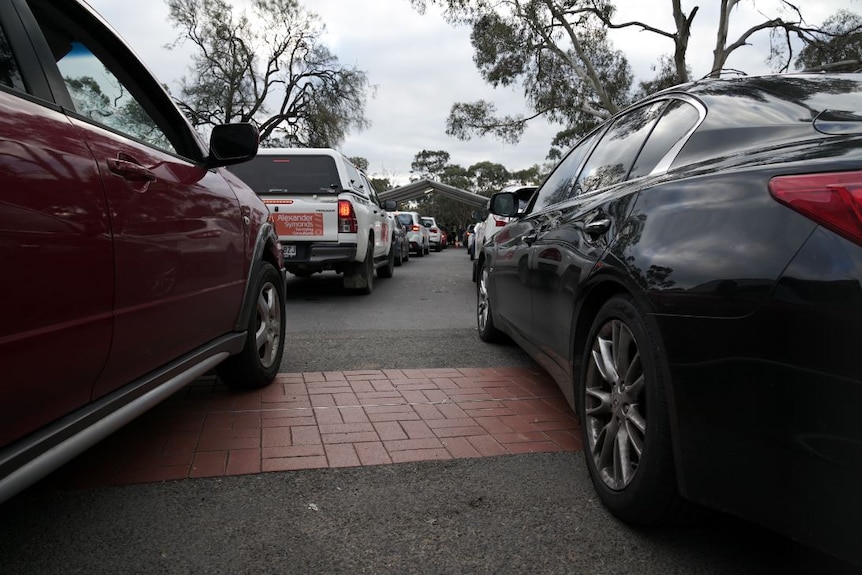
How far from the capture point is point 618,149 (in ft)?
11.0

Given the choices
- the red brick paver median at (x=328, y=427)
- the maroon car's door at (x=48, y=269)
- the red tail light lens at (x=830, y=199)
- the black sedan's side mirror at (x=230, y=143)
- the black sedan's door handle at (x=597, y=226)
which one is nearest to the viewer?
the red tail light lens at (x=830, y=199)

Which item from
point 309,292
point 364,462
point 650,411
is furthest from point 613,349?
→ point 309,292

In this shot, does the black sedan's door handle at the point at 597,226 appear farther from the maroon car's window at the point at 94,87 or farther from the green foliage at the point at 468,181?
the green foliage at the point at 468,181

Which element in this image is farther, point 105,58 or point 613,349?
point 105,58

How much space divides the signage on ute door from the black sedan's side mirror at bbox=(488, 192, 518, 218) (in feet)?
12.4

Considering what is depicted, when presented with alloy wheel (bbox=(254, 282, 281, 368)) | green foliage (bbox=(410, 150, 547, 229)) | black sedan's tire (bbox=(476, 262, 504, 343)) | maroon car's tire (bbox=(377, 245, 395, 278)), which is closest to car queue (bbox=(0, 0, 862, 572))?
alloy wheel (bbox=(254, 282, 281, 368))

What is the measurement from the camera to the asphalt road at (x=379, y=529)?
208 centimetres

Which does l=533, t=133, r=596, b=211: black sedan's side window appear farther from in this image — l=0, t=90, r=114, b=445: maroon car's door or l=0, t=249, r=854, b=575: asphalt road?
l=0, t=90, r=114, b=445: maroon car's door

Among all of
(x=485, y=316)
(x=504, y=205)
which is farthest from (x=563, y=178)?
(x=485, y=316)

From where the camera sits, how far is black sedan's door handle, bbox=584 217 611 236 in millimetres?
2564

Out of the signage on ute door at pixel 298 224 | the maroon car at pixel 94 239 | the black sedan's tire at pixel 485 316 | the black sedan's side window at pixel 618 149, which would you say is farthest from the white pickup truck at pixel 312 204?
the black sedan's side window at pixel 618 149

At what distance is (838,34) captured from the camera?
2081cm

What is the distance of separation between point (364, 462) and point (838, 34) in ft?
79.5

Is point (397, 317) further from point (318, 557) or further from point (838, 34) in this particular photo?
point (838, 34)
